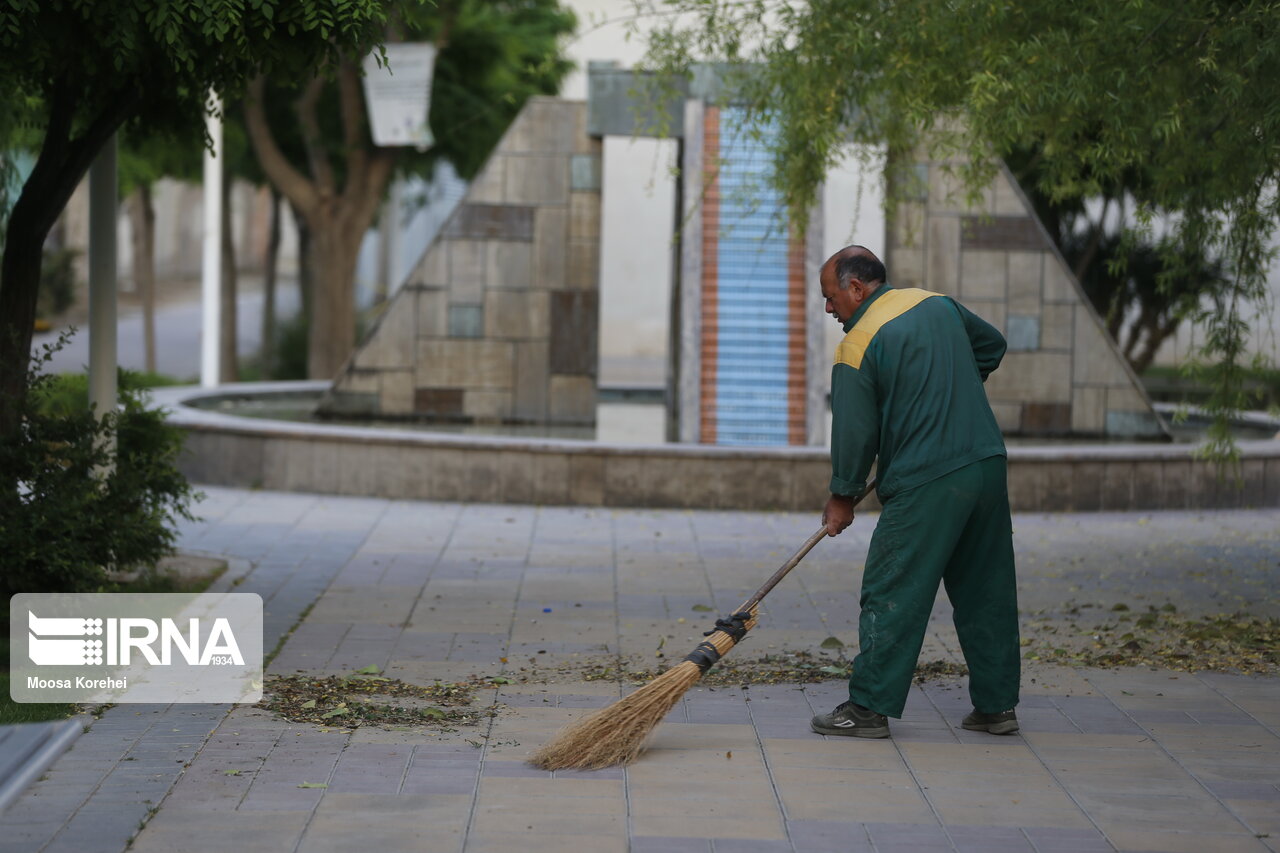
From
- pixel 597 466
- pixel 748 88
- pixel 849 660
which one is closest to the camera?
pixel 849 660

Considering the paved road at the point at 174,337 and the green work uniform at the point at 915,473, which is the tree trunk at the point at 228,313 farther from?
the green work uniform at the point at 915,473

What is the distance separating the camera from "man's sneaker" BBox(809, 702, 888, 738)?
5.52 metres

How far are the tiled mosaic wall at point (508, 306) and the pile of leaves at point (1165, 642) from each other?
7731mm

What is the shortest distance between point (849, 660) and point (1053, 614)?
165 centimetres

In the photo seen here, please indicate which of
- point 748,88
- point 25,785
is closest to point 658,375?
point 748,88

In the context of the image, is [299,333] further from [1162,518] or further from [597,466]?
[1162,518]

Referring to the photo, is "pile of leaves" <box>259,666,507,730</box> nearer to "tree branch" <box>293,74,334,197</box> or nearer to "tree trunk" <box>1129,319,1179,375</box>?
"tree branch" <box>293,74,334,197</box>

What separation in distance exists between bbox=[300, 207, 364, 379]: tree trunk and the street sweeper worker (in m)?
15.2

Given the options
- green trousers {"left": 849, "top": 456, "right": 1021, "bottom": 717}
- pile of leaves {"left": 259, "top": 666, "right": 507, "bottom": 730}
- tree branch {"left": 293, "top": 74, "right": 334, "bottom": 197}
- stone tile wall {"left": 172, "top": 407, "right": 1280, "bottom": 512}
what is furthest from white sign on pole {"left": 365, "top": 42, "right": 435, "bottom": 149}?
green trousers {"left": 849, "top": 456, "right": 1021, "bottom": 717}

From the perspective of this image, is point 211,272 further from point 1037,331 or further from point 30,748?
point 30,748

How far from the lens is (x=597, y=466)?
457 inches

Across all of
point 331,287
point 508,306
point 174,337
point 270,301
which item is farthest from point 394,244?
point 508,306

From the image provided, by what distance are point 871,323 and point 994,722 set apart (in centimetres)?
146

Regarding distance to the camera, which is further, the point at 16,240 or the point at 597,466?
the point at 597,466
